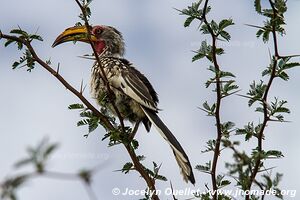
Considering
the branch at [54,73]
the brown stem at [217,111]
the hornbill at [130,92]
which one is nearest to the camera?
the brown stem at [217,111]

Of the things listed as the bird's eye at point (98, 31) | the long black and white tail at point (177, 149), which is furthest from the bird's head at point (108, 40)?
the long black and white tail at point (177, 149)

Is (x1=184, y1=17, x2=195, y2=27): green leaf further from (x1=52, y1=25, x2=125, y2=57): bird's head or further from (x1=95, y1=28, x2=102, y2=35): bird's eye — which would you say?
(x1=95, y1=28, x2=102, y2=35): bird's eye

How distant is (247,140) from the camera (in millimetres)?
3494

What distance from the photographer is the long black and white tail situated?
3.78m

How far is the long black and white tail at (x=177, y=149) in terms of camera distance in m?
3.78

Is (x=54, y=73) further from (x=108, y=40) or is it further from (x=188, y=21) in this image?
(x=108, y=40)

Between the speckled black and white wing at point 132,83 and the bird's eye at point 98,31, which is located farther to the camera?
the bird's eye at point 98,31

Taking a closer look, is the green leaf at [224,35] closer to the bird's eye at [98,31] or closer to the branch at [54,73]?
the branch at [54,73]

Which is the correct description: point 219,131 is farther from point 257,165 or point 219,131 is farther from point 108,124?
point 108,124

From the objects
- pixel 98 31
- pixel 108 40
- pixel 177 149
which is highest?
pixel 98 31

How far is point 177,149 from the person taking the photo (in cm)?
402

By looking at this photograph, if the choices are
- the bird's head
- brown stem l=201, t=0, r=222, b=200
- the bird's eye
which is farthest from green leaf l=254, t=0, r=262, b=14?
the bird's eye

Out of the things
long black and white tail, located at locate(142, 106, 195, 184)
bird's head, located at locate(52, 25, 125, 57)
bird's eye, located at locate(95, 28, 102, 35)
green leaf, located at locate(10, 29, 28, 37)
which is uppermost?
bird's eye, located at locate(95, 28, 102, 35)

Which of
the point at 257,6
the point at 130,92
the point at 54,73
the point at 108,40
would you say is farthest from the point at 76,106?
the point at 108,40
